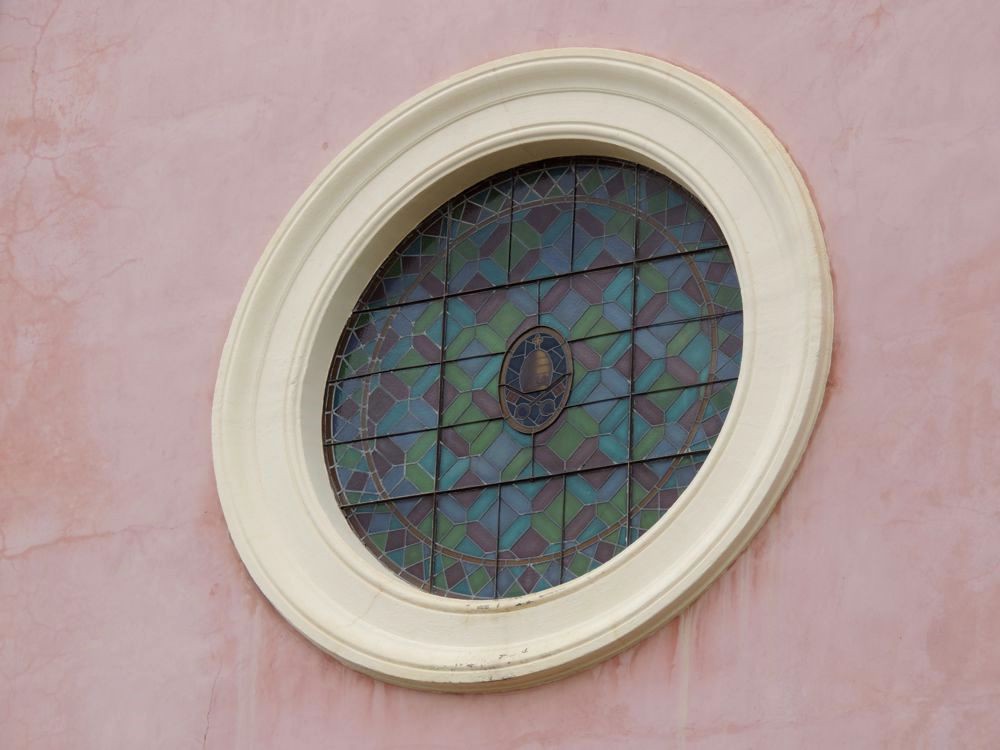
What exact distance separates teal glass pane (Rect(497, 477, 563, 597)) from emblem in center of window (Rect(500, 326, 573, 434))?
256 millimetres

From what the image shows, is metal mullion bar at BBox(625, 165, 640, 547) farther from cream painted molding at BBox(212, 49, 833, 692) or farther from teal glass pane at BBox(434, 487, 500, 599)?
teal glass pane at BBox(434, 487, 500, 599)

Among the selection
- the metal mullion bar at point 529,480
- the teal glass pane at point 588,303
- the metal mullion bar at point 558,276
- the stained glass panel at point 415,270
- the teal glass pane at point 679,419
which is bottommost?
the metal mullion bar at point 529,480

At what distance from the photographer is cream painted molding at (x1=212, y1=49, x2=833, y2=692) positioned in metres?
9.16

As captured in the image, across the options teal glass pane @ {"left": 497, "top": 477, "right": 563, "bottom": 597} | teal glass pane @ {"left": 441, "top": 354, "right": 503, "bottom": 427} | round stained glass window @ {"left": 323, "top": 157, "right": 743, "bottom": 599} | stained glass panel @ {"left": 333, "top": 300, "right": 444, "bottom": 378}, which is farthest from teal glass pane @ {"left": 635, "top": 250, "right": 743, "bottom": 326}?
stained glass panel @ {"left": 333, "top": 300, "right": 444, "bottom": 378}

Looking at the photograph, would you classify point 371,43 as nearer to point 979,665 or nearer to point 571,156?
point 571,156

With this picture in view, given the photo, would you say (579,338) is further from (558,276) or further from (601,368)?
(558,276)

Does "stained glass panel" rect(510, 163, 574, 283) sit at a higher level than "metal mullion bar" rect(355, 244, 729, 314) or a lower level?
higher

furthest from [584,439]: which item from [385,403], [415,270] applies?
[415,270]

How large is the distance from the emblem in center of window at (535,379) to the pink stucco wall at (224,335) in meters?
1.14

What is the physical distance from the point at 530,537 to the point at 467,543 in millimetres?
261

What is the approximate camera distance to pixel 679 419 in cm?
965

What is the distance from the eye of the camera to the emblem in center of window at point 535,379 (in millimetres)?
9922

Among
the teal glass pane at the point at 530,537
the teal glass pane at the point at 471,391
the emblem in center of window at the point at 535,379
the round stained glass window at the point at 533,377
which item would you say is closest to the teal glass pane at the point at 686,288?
the round stained glass window at the point at 533,377

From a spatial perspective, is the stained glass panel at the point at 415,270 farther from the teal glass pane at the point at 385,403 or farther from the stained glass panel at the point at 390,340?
the teal glass pane at the point at 385,403
